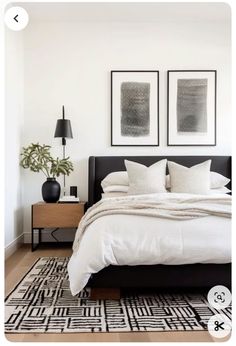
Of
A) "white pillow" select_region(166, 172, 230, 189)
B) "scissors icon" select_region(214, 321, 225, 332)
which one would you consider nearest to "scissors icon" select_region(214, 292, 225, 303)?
"scissors icon" select_region(214, 321, 225, 332)

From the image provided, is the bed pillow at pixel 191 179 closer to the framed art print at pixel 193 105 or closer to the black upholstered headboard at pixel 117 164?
the black upholstered headboard at pixel 117 164

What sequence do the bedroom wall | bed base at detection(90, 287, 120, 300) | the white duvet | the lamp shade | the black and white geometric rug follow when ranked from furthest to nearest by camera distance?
the bedroom wall
the lamp shade
bed base at detection(90, 287, 120, 300)
the white duvet
the black and white geometric rug

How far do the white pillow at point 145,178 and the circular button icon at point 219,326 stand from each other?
1.94 m

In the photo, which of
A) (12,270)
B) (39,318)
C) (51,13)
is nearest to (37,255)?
(12,270)

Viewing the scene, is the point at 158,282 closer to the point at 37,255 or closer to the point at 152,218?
the point at 152,218

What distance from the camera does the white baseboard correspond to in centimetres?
413

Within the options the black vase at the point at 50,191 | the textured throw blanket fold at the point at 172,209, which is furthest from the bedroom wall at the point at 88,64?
the textured throw blanket fold at the point at 172,209

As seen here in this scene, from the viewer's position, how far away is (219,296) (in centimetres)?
283

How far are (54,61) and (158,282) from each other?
327 cm

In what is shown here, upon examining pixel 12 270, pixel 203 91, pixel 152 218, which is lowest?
pixel 12 270

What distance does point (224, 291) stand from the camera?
284 centimetres

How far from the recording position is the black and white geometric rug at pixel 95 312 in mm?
2199

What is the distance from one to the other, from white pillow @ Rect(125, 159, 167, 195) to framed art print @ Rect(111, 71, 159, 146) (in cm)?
58

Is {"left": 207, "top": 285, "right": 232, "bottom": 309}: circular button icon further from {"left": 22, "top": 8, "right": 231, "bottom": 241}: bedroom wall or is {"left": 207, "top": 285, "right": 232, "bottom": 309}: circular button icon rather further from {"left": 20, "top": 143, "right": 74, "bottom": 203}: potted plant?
{"left": 22, "top": 8, "right": 231, "bottom": 241}: bedroom wall
